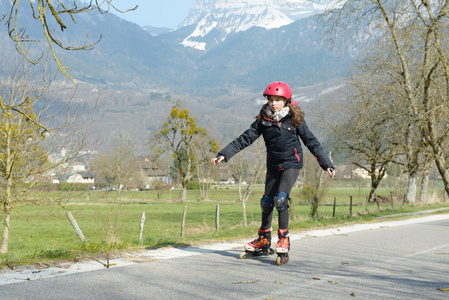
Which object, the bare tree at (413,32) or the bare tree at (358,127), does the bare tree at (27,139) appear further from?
the bare tree at (358,127)

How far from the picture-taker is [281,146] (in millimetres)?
6410

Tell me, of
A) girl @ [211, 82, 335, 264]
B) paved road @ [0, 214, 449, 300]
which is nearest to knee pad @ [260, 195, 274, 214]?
girl @ [211, 82, 335, 264]

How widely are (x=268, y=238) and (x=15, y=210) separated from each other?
8.97 metres

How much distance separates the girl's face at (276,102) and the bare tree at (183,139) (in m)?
50.9

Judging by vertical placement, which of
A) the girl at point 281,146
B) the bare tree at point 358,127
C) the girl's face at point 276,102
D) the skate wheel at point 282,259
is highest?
the bare tree at point 358,127

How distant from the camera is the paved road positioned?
4.42 meters

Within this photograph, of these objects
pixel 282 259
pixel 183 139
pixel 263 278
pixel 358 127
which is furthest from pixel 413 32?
pixel 183 139

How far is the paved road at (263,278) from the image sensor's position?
4422mm

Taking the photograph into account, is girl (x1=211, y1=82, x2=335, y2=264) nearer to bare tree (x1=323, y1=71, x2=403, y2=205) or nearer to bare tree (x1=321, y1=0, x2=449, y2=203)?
bare tree (x1=321, y1=0, x2=449, y2=203)

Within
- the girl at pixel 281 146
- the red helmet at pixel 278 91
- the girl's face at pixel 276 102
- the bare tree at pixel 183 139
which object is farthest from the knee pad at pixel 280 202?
the bare tree at pixel 183 139

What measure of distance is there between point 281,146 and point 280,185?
490mm

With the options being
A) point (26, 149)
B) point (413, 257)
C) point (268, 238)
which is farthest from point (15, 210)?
point (413, 257)

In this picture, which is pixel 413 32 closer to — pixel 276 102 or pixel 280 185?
pixel 276 102

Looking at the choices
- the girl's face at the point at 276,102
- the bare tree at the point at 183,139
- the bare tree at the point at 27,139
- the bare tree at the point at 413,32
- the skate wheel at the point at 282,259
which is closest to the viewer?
the skate wheel at the point at 282,259
